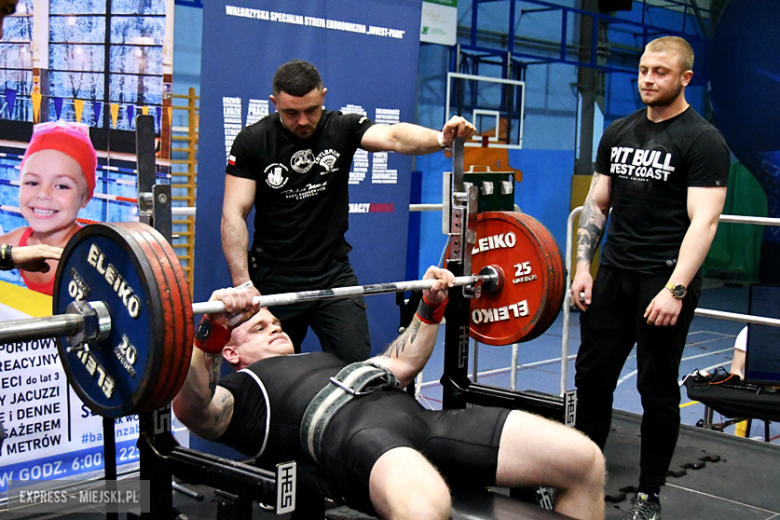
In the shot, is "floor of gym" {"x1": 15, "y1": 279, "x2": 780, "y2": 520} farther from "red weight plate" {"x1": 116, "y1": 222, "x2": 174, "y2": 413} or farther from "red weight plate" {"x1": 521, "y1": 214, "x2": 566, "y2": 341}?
"red weight plate" {"x1": 521, "y1": 214, "x2": 566, "y2": 341}

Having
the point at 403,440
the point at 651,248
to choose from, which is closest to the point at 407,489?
the point at 403,440

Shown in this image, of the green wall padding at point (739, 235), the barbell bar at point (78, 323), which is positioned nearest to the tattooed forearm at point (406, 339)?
the barbell bar at point (78, 323)

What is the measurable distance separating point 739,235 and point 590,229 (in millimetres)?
7947

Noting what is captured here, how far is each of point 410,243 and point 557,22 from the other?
3.31 m

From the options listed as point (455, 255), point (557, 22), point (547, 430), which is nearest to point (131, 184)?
point (455, 255)

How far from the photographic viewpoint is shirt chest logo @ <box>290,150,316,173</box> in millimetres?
2789

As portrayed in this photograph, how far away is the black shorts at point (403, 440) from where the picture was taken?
192 centimetres

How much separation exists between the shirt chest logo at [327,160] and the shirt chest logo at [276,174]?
0.13 metres

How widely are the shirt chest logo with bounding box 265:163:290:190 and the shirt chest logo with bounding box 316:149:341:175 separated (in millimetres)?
127

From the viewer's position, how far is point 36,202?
8.99 ft

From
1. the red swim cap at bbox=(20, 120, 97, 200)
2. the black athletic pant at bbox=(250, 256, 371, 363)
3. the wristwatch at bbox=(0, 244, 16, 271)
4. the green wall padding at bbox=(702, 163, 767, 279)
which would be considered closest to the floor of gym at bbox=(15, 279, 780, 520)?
the black athletic pant at bbox=(250, 256, 371, 363)

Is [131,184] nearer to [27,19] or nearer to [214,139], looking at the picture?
[214,139]

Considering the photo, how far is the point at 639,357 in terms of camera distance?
270cm

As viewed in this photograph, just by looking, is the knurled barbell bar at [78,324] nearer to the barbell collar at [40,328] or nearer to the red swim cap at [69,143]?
the barbell collar at [40,328]
